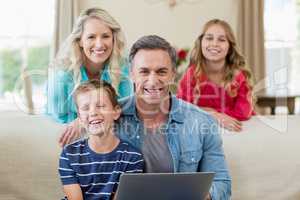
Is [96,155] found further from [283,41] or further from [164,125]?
[283,41]

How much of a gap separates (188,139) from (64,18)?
413 cm

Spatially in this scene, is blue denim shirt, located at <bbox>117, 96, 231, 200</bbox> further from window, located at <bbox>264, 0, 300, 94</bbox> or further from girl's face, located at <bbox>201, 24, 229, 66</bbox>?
window, located at <bbox>264, 0, 300, 94</bbox>

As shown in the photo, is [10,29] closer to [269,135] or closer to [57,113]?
[57,113]

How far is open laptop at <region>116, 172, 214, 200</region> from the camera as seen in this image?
4.78 ft

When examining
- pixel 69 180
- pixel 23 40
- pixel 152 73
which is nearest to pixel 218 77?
pixel 152 73

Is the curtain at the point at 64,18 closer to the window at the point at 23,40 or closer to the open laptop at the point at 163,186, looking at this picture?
the window at the point at 23,40

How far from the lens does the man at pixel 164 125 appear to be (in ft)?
5.69

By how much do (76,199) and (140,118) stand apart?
1.26ft

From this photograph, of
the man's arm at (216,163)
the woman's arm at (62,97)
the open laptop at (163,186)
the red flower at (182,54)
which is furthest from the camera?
the red flower at (182,54)

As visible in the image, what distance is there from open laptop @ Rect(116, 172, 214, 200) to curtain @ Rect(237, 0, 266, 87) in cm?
434

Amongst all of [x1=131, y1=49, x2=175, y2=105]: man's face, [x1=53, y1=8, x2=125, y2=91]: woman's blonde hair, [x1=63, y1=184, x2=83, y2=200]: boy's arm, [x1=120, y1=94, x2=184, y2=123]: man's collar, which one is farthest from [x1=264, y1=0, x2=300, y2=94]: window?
[x1=63, y1=184, x2=83, y2=200]: boy's arm

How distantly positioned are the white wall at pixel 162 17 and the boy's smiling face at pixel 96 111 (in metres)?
4.13

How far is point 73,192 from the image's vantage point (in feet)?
5.43

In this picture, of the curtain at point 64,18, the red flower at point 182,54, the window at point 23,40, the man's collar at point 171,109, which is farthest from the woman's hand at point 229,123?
the window at point 23,40
